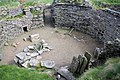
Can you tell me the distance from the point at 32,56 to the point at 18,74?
12.4 ft

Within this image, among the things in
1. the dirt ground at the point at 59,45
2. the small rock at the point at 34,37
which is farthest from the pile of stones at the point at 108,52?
the small rock at the point at 34,37

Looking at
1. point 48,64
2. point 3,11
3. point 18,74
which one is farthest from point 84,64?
point 3,11

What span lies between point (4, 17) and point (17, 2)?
9.66ft

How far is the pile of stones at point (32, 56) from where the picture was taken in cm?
1691

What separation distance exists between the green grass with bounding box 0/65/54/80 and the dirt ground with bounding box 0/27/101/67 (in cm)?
324

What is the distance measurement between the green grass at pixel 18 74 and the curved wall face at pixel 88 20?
269 inches

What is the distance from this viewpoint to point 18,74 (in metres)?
14.0

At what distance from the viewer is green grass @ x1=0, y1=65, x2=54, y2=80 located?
45.4 feet

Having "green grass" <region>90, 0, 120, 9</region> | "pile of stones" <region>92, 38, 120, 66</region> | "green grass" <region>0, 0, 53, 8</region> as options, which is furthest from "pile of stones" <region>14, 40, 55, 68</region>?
"green grass" <region>90, 0, 120, 9</region>

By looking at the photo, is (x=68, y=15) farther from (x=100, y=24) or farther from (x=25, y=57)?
(x=25, y=57)

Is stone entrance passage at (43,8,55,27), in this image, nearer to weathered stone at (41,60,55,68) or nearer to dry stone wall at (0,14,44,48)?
dry stone wall at (0,14,44,48)

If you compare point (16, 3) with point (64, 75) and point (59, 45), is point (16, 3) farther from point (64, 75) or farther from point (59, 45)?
point (64, 75)

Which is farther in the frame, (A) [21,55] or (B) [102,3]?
(B) [102,3]

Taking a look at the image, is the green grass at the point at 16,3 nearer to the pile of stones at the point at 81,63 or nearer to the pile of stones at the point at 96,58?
the pile of stones at the point at 81,63
